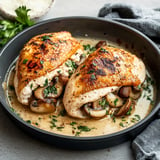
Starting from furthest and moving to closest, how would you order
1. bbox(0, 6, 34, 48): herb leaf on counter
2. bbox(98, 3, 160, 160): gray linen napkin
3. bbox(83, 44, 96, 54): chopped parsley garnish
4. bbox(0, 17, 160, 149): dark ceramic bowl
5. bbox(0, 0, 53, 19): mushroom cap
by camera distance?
bbox(0, 0, 53, 19): mushroom cap < bbox(0, 6, 34, 48): herb leaf on counter < bbox(83, 44, 96, 54): chopped parsley garnish < bbox(98, 3, 160, 160): gray linen napkin < bbox(0, 17, 160, 149): dark ceramic bowl

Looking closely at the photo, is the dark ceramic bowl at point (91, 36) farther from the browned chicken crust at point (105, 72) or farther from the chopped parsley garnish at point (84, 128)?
the browned chicken crust at point (105, 72)

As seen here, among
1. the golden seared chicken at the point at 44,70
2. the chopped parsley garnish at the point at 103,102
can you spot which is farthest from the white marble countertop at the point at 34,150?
the chopped parsley garnish at the point at 103,102

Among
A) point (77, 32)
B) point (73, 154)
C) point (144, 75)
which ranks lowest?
point (73, 154)

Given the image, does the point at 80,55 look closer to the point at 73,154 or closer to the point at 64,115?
the point at 64,115

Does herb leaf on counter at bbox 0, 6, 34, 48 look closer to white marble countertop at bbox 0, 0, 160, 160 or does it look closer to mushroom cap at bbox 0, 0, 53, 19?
Result: mushroom cap at bbox 0, 0, 53, 19

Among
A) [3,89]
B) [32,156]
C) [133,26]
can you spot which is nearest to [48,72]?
[3,89]

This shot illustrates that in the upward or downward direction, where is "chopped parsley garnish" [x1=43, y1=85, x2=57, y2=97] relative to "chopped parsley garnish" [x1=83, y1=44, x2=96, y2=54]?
downward

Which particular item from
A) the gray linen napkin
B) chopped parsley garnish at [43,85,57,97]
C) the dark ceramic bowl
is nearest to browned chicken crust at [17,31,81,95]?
chopped parsley garnish at [43,85,57,97]
